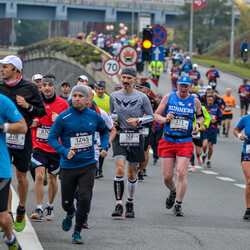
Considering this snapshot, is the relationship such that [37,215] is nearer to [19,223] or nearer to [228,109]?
[19,223]

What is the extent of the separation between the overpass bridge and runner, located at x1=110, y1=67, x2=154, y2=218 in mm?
81000

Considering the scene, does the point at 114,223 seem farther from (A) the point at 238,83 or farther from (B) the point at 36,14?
(B) the point at 36,14

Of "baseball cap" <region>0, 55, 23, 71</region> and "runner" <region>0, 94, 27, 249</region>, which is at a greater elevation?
"baseball cap" <region>0, 55, 23, 71</region>

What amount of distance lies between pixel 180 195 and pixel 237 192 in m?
3.81

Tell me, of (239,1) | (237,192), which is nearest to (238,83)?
(239,1)

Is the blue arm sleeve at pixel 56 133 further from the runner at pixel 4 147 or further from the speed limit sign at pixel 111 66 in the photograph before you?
the speed limit sign at pixel 111 66

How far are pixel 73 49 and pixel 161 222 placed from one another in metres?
46.3

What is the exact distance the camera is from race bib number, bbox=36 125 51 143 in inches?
417

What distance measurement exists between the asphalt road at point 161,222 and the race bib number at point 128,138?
0.96 m

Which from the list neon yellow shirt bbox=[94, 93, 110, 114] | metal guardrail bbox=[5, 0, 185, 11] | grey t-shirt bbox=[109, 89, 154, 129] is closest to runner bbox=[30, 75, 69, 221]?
grey t-shirt bbox=[109, 89, 154, 129]

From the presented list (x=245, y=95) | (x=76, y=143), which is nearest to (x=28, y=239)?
(x=76, y=143)

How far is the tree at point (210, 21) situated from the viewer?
3637 inches

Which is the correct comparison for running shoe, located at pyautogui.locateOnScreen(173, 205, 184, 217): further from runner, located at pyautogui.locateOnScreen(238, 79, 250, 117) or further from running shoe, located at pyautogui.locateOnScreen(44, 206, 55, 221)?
runner, located at pyautogui.locateOnScreen(238, 79, 250, 117)

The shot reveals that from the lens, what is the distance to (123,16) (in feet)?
329
